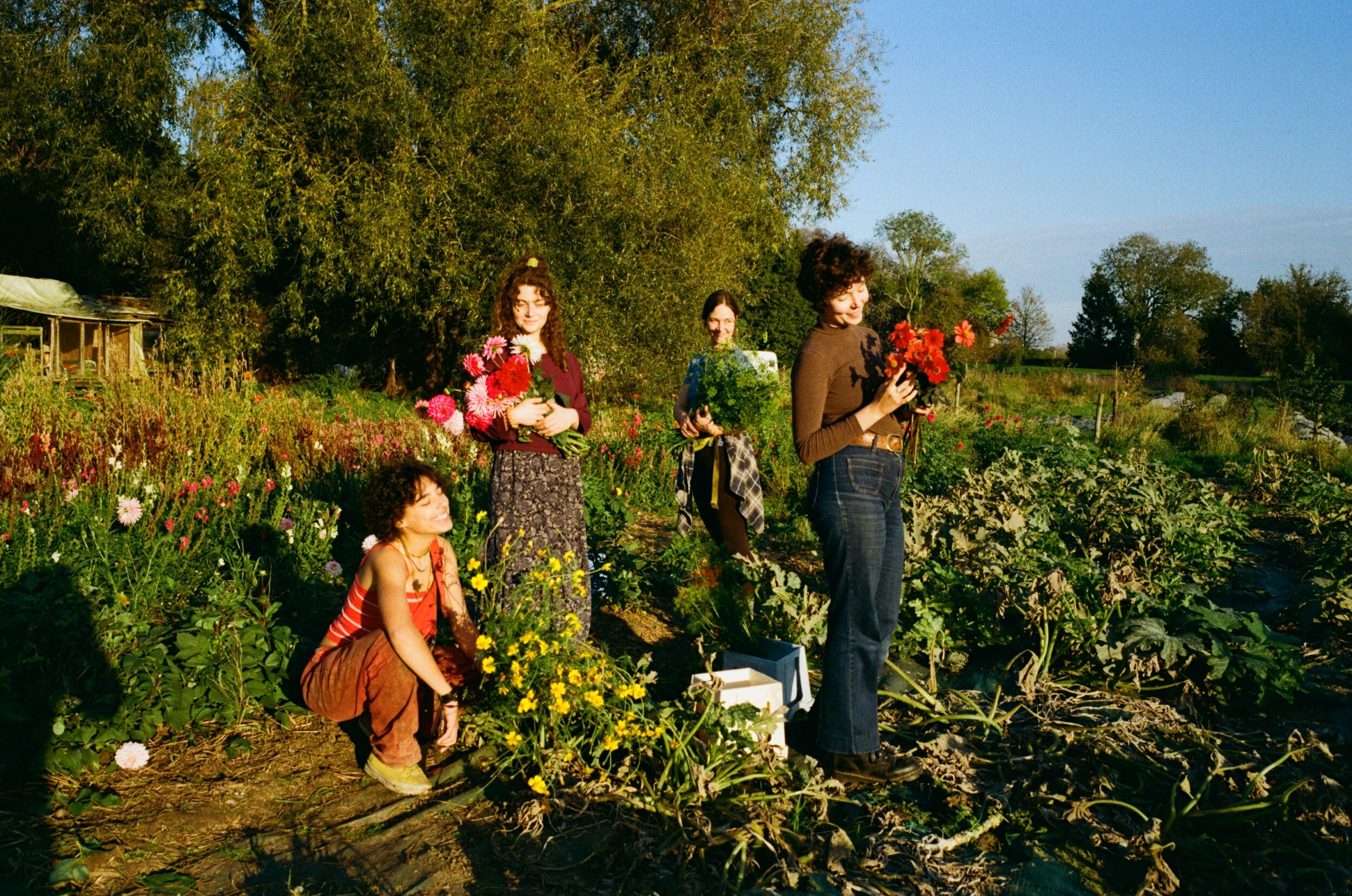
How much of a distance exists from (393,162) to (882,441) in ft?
33.5

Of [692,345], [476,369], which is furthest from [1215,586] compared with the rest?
[692,345]

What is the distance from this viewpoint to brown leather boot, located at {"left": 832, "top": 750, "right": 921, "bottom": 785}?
2873 mm

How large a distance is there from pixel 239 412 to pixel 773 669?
15.2ft

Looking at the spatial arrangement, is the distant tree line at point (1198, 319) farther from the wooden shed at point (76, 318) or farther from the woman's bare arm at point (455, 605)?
the wooden shed at point (76, 318)

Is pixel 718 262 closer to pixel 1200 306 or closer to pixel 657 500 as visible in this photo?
pixel 657 500

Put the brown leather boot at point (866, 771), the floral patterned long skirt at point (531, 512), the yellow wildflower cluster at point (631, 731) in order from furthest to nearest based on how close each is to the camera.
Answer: the floral patterned long skirt at point (531, 512), the brown leather boot at point (866, 771), the yellow wildflower cluster at point (631, 731)

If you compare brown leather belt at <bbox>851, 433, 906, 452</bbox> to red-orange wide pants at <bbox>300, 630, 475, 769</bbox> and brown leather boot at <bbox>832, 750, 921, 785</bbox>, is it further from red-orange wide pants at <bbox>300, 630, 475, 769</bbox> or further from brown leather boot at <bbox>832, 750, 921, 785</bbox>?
red-orange wide pants at <bbox>300, 630, 475, 769</bbox>

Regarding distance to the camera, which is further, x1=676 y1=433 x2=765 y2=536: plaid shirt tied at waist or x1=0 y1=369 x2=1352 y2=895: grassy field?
x1=676 y1=433 x2=765 y2=536: plaid shirt tied at waist

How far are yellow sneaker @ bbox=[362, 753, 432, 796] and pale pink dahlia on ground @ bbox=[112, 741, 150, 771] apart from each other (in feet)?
2.19

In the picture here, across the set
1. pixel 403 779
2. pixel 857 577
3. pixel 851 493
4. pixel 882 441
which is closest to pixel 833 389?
pixel 882 441

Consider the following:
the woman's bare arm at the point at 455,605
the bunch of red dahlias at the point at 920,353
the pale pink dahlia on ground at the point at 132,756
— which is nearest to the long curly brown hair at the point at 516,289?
the woman's bare arm at the point at 455,605

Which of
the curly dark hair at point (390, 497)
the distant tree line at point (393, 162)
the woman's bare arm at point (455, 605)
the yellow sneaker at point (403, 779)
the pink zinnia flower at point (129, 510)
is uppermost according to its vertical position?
the distant tree line at point (393, 162)

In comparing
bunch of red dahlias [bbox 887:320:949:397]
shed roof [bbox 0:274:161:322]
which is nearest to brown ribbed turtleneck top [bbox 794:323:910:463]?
bunch of red dahlias [bbox 887:320:949:397]

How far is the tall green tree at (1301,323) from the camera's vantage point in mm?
20094
